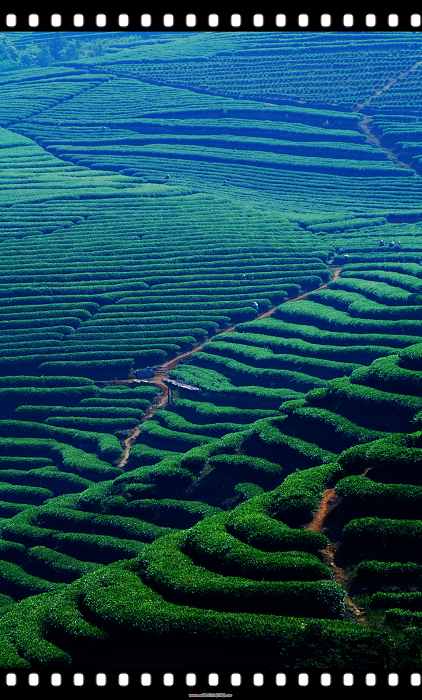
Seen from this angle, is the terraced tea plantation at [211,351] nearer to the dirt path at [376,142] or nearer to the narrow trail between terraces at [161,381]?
the narrow trail between terraces at [161,381]

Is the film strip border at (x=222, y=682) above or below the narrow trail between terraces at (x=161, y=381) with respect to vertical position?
above

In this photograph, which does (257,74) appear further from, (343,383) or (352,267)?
(343,383)

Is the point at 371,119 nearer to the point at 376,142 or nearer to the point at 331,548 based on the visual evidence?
the point at 376,142

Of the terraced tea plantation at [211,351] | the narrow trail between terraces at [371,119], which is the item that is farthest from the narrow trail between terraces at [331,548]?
the narrow trail between terraces at [371,119]

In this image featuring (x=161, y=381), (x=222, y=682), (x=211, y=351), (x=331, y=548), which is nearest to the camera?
(x=222, y=682)

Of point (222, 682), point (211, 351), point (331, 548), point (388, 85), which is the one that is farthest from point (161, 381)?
point (388, 85)

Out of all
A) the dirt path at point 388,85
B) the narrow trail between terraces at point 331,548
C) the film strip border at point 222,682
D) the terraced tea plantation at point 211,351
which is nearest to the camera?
the film strip border at point 222,682
